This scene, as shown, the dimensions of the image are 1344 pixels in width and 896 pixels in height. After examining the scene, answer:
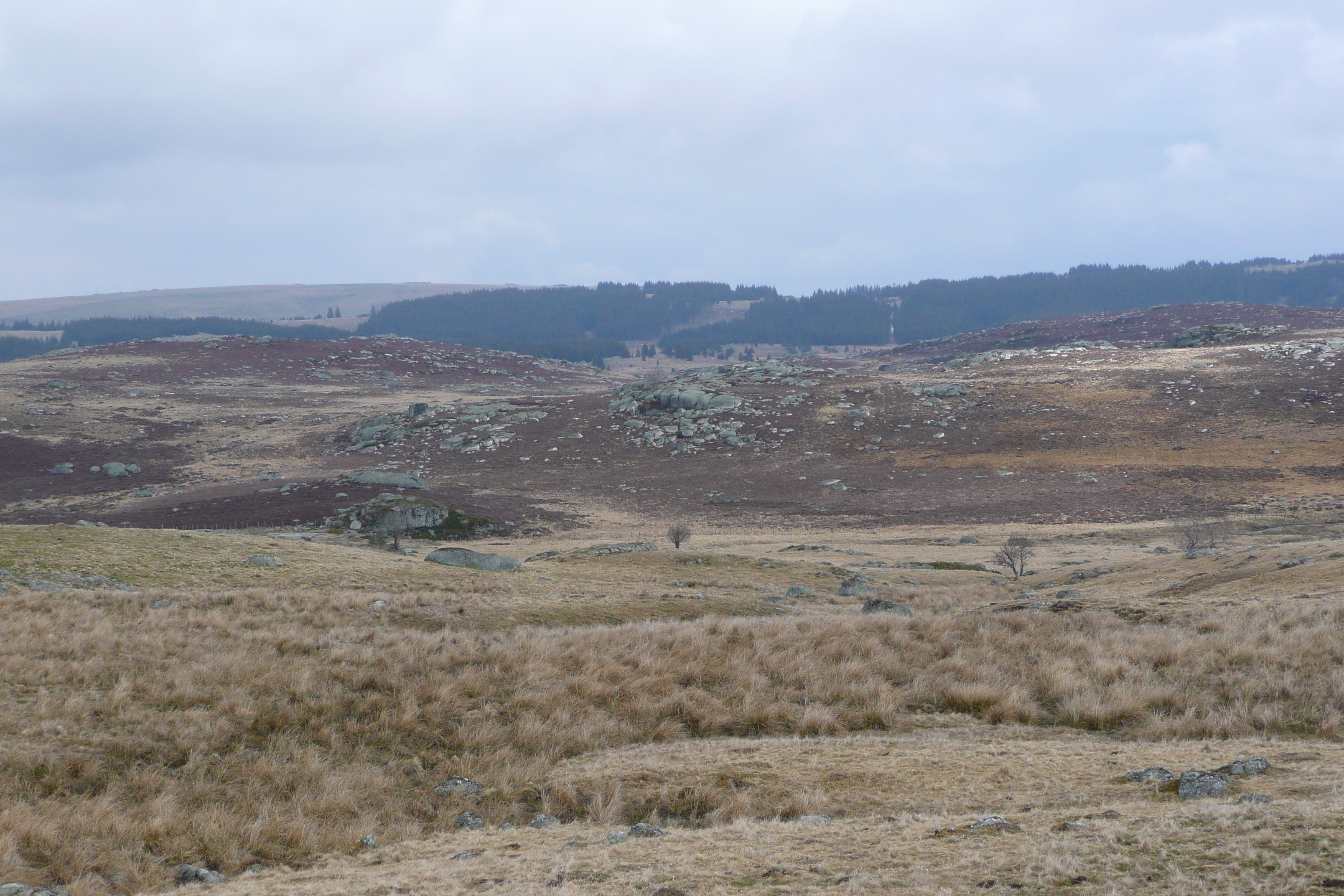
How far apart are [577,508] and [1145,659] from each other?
Result: 1746 inches

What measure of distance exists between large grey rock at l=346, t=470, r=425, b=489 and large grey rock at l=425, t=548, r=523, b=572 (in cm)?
2503

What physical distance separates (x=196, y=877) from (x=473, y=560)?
21422 mm

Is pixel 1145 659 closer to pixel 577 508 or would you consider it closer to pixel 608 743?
pixel 608 743

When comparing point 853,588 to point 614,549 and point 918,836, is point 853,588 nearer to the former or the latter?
point 614,549

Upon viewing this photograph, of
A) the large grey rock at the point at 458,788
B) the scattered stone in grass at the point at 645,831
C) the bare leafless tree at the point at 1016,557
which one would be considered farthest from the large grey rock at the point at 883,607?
the bare leafless tree at the point at 1016,557

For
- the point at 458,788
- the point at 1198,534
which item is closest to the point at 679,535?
the point at 1198,534

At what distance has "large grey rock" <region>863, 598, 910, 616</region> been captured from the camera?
17438mm

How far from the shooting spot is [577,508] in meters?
53.3

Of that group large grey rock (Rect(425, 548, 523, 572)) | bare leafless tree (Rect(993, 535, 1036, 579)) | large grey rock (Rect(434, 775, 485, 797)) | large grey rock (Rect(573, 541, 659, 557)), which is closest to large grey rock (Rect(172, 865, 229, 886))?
large grey rock (Rect(434, 775, 485, 797))

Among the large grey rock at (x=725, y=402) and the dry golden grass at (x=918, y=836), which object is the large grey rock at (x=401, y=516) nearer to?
the dry golden grass at (x=918, y=836)

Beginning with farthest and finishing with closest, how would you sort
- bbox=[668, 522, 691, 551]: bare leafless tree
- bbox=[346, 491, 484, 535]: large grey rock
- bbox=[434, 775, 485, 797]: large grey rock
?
bbox=[346, 491, 484, 535]: large grey rock
bbox=[668, 522, 691, 551]: bare leafless tree
bbox=[434, 775, 485, 797]: large grey rock

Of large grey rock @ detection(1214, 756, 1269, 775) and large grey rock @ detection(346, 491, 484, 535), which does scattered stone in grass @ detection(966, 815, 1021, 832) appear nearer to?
large grey rock @ detection(1214, 756, 1269, 775)

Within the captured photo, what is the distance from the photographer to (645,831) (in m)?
6.71

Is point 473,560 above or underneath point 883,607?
underneath
